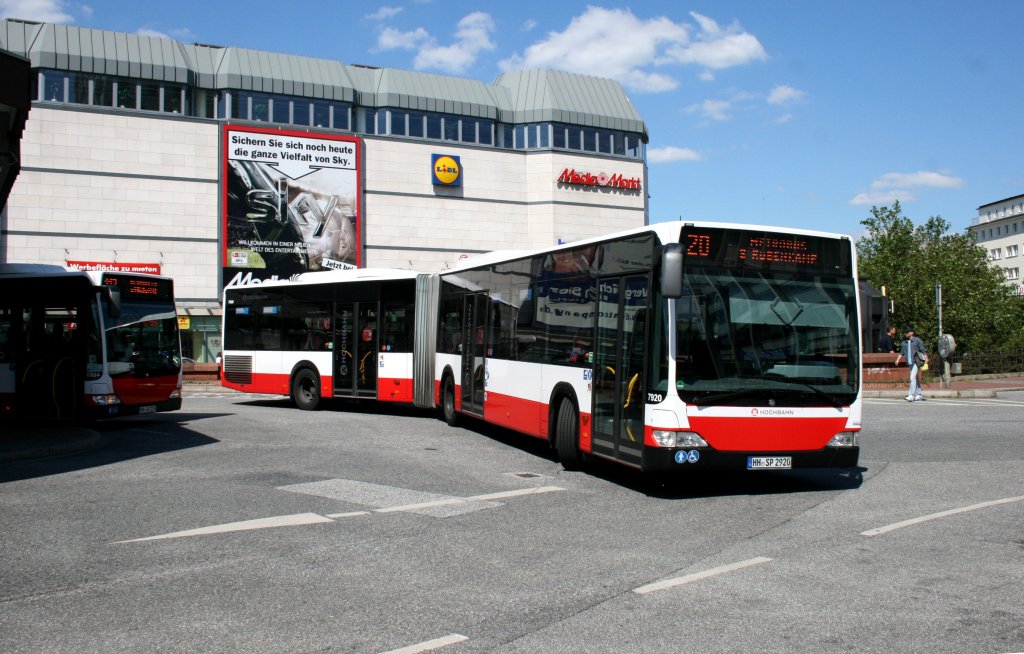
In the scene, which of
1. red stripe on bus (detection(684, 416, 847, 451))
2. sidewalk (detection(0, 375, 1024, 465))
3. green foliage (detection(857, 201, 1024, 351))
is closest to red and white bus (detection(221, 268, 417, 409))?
sidewalk (detection(0, 375, 1024, 465))

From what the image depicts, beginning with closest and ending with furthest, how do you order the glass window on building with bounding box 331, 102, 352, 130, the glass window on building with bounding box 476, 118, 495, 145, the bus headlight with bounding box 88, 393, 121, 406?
the bus headlight with bounding box 88, 393, 121, 406 < the glass window on building with bounding box 331, 102, 352, 130 < the glass window on building with bounding box 476, 118, 495, 145

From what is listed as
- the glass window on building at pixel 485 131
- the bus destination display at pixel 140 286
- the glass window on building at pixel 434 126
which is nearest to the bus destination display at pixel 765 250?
the bus destination display at pixel 140 286

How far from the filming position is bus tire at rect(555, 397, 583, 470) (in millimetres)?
11719

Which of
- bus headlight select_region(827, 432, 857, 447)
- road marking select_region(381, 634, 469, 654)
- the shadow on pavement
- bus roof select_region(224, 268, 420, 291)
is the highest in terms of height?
bus roof select_region(224, 268, 420, 291)

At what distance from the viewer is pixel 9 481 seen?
35.0 feet

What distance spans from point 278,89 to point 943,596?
48.0 metres

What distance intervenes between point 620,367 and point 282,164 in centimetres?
4162

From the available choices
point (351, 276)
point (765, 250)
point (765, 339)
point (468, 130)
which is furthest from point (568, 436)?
point (468, 130)

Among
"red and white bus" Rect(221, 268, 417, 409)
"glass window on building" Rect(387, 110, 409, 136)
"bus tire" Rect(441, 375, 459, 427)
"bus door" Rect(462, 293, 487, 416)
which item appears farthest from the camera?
"glass window on building" Rect(387, 110, 409, 136)

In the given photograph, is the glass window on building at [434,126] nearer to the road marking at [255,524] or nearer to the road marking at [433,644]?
the road marking at [255,524]

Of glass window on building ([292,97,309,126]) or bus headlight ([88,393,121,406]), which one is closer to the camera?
bus headlight ([88,393,121,406])

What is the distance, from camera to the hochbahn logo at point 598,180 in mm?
54500

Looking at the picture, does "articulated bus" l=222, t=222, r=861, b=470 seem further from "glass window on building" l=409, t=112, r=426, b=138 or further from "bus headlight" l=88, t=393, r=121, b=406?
"glass window on building" l=409, t=112, r=426, b=138

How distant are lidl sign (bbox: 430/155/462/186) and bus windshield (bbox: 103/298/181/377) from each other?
35.1 meters
